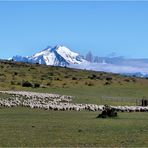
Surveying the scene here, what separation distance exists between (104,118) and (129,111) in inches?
414

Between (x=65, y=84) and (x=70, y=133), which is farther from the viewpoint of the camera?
(x=65, y=84)

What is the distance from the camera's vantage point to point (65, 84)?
92.0 metres

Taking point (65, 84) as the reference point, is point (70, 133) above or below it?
below

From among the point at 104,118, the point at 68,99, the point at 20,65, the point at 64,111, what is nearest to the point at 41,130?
the point at 104,118

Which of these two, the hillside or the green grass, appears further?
the hillside

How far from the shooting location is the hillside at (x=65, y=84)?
77438 mm

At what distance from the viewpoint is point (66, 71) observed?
4806 inches

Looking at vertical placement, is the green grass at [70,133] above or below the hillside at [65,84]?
below

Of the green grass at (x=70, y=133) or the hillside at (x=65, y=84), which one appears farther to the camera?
the hillside at (x=65, y=84)

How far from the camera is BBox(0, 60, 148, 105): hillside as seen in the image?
254ft

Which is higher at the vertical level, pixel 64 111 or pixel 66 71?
pixel 66 71

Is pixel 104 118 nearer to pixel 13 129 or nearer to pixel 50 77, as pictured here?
pixel 13 129

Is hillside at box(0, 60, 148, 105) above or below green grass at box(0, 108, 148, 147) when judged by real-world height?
above

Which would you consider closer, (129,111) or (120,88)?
(129,111)
